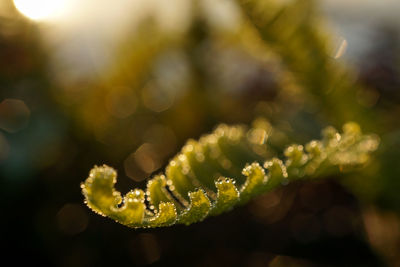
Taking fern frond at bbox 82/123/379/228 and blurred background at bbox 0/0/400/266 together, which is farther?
blurred background at bbox 0/0/400/266

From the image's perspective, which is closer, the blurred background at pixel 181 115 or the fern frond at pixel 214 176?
the fern frond at pixel 214 176

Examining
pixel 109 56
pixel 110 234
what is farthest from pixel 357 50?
pixel 110 234

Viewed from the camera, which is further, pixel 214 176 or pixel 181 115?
pixel 181 115

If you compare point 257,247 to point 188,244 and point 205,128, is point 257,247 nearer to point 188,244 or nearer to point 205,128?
point 188,244

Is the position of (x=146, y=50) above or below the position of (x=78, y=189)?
above
